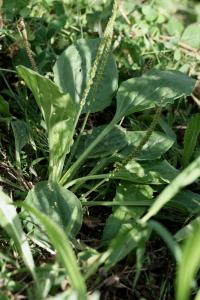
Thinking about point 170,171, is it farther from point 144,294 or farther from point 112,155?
point 144,294

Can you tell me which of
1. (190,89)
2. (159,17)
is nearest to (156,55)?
(159,17)

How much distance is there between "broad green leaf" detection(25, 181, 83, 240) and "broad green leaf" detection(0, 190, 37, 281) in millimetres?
88

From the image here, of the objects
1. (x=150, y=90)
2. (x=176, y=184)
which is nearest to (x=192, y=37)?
(x=150, y=90)

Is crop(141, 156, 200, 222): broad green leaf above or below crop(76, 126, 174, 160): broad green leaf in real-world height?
above

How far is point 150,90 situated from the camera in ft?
5.92

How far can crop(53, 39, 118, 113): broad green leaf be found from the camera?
6.09 ft

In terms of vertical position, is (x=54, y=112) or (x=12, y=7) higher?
(x=12, y=7)

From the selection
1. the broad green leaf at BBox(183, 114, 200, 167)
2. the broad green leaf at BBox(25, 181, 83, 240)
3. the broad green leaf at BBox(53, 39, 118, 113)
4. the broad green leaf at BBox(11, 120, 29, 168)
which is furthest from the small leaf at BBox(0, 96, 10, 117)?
the broad green leaf at BBox(183, 114, 200, 167)

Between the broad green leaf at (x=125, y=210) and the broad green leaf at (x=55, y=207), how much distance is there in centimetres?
10

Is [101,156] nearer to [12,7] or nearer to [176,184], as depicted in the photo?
[176,184]

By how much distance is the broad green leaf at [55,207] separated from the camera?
1.51 m

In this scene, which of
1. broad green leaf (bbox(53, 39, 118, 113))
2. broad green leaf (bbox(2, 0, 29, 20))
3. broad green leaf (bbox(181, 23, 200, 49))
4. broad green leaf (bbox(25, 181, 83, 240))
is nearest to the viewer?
broad green leaf (bbox(25, 181, 83, 240))

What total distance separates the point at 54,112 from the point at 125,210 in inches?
14.2

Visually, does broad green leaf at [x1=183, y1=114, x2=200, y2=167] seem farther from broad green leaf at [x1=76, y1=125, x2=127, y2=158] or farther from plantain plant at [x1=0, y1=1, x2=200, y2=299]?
broad green leaf at [x1=76, y1=125, x2=127, y2=158]
